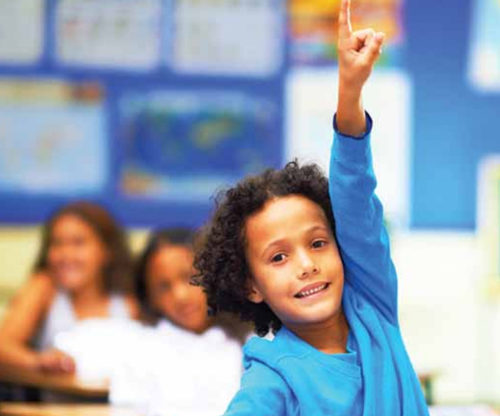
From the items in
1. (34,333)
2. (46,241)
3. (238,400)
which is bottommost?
(34,333)

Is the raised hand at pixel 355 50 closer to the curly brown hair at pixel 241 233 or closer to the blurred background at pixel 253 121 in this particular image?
the curly brown hair at pixel 241 233

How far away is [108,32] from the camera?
4.92 metres

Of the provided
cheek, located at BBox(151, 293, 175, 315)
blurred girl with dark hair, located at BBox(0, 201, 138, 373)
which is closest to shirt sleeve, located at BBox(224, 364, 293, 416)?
cheek, located at BBox(151, 293, 175, 315)

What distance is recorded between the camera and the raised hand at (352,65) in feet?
5.34

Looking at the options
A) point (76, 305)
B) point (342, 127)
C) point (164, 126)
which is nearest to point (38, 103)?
point (164, 126)

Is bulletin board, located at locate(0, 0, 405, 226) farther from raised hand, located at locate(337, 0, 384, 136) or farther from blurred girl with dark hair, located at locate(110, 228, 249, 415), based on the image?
raised hand, located at locate(337, 0, 384, 136)

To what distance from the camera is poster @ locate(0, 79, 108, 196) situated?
16.0 ft

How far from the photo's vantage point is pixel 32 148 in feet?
16.1

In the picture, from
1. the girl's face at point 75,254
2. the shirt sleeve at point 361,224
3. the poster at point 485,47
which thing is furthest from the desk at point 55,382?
the poster at point 485,47

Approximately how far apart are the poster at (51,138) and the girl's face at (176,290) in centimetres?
99

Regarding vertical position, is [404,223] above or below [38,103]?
below

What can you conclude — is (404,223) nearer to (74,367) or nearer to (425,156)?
(425,156)

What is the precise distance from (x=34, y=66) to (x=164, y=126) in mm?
621

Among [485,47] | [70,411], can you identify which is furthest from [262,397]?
[485,47]
